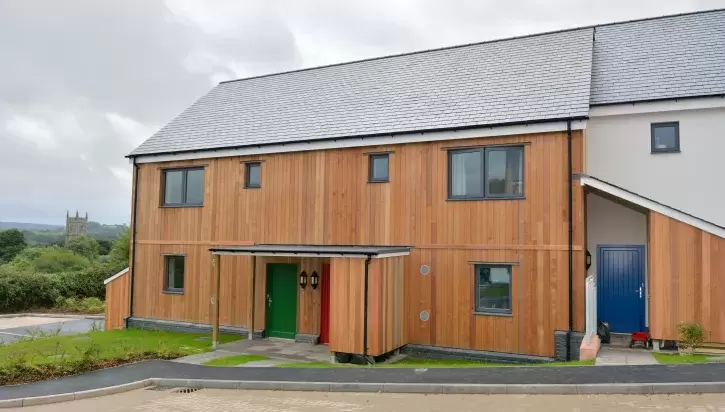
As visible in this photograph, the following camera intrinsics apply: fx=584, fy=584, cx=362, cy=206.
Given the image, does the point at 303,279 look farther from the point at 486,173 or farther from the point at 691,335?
the point at 691,335

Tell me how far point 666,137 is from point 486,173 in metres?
4.50

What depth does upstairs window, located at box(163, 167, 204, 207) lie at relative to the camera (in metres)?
19.2

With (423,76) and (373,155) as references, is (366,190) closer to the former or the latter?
(373,155)

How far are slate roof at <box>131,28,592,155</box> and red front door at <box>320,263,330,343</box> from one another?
12.8 feet

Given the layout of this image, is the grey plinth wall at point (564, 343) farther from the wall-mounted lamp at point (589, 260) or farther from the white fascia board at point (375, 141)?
the white fascia board at point (375, 141)

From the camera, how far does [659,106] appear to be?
1411 cm

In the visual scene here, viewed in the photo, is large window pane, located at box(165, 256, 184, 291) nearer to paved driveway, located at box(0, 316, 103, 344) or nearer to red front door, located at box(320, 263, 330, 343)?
paved driveway, located at box(0, 316, 103, 344)

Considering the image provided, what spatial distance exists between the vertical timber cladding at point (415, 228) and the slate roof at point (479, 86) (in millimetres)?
735

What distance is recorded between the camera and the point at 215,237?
1861 centimetres

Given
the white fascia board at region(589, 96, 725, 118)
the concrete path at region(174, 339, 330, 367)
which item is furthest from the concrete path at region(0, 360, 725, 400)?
the white fascia board at region(589, 96, 725, 118)

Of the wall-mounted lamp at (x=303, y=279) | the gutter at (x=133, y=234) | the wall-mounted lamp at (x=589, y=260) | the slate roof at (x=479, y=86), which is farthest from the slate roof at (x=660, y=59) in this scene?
the gutter at (x=133, y=234)

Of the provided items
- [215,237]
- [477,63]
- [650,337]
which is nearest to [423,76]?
[477,63]

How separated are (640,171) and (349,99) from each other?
8685mm

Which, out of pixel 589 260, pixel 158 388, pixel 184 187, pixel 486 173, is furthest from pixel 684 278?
pixel 184 187
